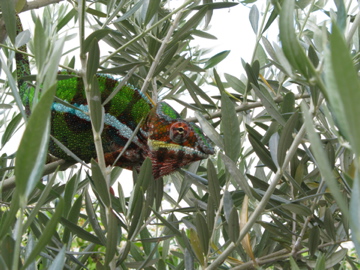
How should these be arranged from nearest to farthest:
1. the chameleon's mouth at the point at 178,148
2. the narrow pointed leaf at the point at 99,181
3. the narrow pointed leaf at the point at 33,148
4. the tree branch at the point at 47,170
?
1. the narrow pointed leaf at the point at 33,148
2. the narrow pointed leaf at the point at 99,181
3. the tree branch at the point at 47,170
4. the chameleon's mouth at the point at 178,148

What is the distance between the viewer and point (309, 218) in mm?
805

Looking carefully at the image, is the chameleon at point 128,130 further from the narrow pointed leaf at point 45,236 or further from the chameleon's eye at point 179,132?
the narrow pointed leaf at point 45,236

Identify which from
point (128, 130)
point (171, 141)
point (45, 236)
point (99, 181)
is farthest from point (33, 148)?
point (128, 130)

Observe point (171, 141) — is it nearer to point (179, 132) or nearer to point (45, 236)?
point (179, 132)

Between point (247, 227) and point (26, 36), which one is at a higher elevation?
point (26, 36)

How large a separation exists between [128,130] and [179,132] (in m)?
0.23

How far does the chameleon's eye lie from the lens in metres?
1.23

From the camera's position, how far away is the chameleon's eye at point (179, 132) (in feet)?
4.05

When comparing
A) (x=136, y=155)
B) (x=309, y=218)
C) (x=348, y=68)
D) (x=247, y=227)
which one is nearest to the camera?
(x=348, y=68)

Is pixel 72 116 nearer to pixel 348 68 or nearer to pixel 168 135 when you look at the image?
pixel 168 135

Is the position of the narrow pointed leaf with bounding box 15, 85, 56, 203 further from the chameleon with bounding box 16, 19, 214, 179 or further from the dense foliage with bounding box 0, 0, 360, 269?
the chameleon with bounding box 16, 19, 214, 179

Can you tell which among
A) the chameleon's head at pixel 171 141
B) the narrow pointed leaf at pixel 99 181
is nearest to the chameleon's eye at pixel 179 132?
the chameleon's head at pixel 171 141

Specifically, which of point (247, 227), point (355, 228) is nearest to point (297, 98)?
point (247, 227)

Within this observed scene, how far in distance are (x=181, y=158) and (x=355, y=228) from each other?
0.91 metres
